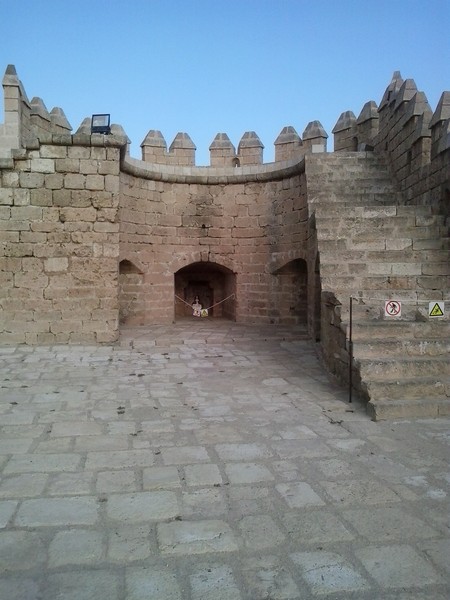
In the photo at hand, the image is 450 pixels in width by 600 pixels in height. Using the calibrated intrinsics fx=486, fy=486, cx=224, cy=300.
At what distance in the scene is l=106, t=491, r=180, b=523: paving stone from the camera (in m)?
2.66

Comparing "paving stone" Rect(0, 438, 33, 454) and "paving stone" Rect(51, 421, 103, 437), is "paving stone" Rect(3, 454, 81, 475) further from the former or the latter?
"paving stone" Rect(51, 421, 103, 437)

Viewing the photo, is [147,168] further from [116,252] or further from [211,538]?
[211,538]

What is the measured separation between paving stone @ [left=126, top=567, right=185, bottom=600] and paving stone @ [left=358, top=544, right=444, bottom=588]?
0.87m

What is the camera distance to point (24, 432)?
4.03 meters

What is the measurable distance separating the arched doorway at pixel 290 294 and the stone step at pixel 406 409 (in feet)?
23.9

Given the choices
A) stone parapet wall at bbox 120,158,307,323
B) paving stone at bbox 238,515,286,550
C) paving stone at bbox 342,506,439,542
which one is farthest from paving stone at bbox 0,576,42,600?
stone parapet wall at bbox 120,158,307,323

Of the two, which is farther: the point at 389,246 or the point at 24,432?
the point at 389,246

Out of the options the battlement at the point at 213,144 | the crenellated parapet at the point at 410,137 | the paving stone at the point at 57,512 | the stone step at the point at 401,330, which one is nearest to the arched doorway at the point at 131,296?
the battlement at the point at 213,144

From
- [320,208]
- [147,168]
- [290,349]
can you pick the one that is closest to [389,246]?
[320,208]

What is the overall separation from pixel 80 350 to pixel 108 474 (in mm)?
4975

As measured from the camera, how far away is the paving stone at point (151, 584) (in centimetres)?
200

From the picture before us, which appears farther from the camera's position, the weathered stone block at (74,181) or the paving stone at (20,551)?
the weathered stone block at (74,181)

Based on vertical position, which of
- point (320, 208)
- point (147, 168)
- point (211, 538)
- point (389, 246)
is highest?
point (147, 168)

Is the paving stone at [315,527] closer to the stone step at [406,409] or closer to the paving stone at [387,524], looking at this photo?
the paving stone at [387,524]
